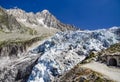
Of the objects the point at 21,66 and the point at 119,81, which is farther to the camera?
the point at 21,66

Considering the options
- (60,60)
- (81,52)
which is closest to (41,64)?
(60,60)

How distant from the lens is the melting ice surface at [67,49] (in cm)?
9625

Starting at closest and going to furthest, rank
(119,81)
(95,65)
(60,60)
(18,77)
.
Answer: (119,81), (95,65), (60,60), (18,77)

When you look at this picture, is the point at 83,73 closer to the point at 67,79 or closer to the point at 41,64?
the point at 67,79

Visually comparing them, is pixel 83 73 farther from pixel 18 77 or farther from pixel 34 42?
pixel 34 42

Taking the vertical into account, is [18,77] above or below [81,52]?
below

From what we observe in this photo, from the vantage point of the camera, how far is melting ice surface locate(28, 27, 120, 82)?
9625 cm

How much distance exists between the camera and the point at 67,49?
108188 millimetres

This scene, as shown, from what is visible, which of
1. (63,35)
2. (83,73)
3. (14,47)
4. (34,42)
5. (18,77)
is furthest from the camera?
(34,42)

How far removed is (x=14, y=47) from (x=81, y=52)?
70.0m

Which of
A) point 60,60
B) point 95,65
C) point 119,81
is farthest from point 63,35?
point 119,81

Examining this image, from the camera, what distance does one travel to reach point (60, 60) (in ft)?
325

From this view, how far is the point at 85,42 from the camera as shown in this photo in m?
108

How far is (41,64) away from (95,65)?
1037 inches
